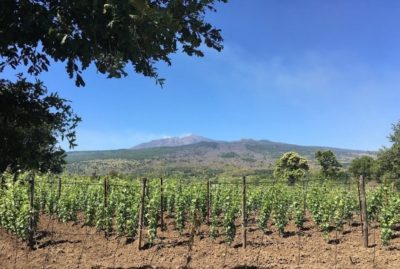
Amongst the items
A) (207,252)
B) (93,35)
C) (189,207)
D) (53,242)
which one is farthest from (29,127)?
(189,207)

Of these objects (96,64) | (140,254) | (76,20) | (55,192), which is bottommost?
(140,254)

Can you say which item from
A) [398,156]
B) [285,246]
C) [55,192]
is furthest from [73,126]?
[398,156]

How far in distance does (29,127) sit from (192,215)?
9.24 meters

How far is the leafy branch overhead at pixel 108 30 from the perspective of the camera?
3.40 meters

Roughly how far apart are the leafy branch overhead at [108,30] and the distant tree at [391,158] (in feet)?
117

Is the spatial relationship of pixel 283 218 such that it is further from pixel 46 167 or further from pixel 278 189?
pixel 46 167

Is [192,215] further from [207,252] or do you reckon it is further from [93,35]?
[93,35]

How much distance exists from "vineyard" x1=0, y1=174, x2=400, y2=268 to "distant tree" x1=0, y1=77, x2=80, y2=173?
5557mm

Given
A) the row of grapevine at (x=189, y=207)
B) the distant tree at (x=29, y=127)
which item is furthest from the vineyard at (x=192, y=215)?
the distant tree at (x=29, y=127)

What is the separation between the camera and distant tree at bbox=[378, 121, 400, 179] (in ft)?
123

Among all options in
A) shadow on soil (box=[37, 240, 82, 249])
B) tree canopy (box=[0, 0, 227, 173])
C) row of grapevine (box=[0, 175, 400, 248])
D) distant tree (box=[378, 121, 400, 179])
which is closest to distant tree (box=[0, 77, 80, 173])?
tree canopy (box=[0, 0, 227, 173])

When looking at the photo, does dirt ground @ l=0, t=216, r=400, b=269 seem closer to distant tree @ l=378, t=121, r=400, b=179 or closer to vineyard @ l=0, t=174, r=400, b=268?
vineyard @ l=0, t=174, r=400, b=268

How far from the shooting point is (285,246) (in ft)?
36.3

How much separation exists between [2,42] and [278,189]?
11.5m
